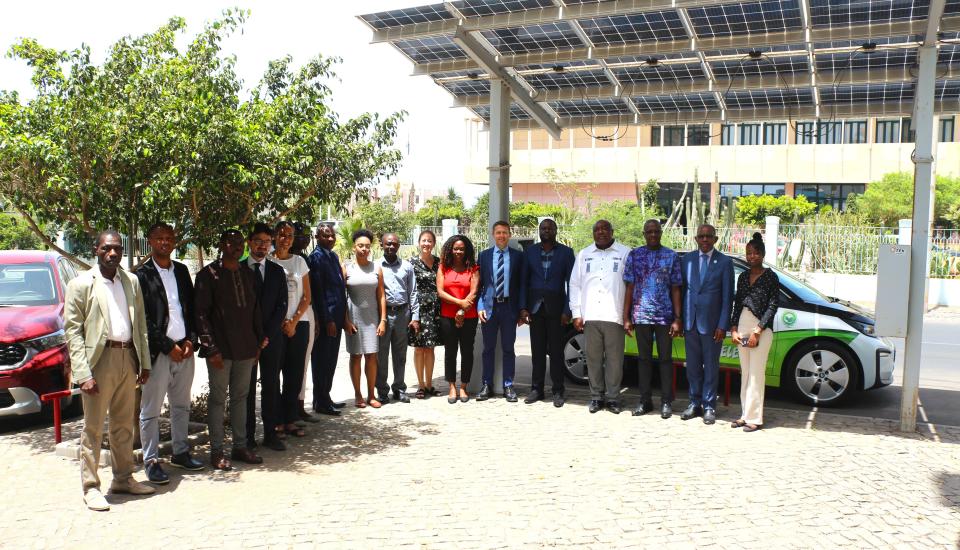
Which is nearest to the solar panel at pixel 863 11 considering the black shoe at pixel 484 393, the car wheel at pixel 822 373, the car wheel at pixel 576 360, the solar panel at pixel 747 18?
the solar panel at pixel 747 18

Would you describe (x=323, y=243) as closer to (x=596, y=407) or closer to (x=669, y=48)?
(x=596, y=407)

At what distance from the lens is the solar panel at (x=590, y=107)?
1176 centimetres

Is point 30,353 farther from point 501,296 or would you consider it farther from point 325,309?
point 501,296

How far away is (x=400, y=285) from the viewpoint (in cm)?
870

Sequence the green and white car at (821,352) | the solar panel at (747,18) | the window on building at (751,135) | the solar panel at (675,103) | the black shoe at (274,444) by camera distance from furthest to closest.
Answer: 1. the window on building at (751,135)
2. the solar panel at (675,103)
3. the green and white car at (821,352)
4. the solar panel at (747,18)
5. the black shoe at (274,444)

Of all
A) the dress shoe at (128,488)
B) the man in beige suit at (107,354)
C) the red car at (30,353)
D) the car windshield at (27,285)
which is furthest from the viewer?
the car windshield at (27,285)

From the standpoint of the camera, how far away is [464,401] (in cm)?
901

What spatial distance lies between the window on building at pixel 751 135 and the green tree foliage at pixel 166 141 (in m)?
51.0

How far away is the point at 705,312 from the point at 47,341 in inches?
260

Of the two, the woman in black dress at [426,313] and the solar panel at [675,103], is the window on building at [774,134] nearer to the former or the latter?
the solar panel at [675,103]

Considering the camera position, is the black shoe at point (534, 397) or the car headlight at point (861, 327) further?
the black shoe at point (534, 397)

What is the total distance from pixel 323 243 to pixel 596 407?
3.41 m

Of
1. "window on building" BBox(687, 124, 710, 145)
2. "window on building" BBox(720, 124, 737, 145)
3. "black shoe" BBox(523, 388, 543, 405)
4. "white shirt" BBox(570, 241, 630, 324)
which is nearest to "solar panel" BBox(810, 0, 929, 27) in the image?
"white shirt" BBox(570, 241, 630, 324)

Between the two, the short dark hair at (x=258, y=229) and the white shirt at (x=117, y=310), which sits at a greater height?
the short dark hair at (x=258, y=229)
